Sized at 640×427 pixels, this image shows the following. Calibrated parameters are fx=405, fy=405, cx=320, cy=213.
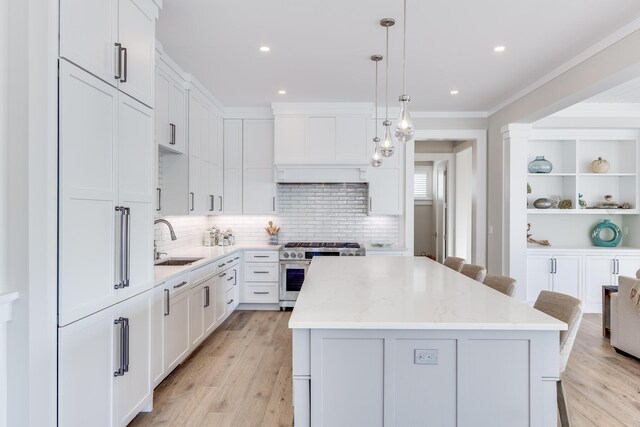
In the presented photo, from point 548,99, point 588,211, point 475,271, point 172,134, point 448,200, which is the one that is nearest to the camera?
point 475,271

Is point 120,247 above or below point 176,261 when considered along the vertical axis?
above

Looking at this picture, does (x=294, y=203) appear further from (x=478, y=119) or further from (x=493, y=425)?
(x=493, y=425)

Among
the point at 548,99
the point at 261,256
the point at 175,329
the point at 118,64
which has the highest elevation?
the point at 548,99

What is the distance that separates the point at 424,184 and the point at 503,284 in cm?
681

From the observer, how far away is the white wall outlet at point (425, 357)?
1.72 metres

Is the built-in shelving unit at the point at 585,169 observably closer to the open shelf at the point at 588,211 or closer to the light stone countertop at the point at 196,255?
the open shelf at the point at 588,211

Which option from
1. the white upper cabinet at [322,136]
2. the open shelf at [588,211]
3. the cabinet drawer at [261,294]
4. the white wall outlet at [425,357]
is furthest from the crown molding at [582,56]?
the cabinet drawer at [261,294]

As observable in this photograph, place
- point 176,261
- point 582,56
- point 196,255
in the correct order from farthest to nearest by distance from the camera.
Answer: point 196,255
point 176,261
point 582,56

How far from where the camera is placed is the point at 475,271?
3.23 meters

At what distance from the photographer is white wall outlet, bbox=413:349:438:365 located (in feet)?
5.63

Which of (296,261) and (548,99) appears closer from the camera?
(548,99)

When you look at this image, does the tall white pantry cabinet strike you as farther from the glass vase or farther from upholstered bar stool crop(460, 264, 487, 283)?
the glass vase

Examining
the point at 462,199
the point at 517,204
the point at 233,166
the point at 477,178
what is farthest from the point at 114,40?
the point at 462,199

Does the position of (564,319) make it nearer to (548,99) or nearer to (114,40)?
(114,40)
